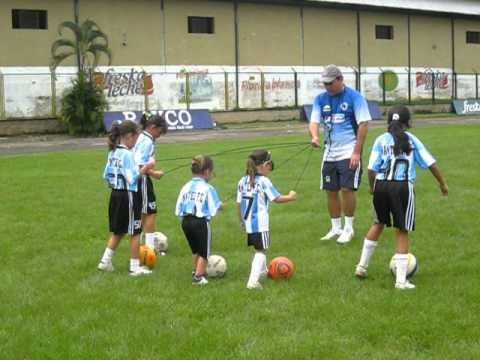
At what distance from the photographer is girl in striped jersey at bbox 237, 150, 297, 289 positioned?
7121 mm

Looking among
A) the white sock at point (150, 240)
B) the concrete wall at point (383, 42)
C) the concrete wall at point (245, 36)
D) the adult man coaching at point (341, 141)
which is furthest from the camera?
the concrete wall at point (383, 42)

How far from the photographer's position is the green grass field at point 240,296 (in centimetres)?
541

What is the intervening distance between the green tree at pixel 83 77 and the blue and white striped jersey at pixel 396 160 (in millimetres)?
25792

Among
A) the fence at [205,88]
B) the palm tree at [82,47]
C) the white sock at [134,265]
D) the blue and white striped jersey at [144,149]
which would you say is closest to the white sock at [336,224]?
the blue and white striped jersey at [144,149]

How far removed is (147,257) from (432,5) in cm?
4304

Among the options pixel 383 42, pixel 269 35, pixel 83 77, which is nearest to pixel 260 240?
pixel 83 77

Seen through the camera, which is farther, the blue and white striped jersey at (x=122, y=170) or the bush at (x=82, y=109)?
the bush at (x=82, y=109)

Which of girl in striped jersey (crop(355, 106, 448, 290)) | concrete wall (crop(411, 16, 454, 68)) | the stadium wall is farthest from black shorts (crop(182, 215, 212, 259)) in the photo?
concrete wall (crop(411, 16, 454, 68))

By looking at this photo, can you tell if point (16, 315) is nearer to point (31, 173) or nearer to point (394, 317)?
point (394, 317)

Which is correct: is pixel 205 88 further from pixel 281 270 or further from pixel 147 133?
pixel 281 270

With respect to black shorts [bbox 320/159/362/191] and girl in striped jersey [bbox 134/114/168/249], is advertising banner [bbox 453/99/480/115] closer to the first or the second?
black shorts [bbox 320/159/362/191]

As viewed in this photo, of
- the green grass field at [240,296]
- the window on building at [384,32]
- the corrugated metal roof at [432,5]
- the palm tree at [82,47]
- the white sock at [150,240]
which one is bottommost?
the green grass field at [240,296]

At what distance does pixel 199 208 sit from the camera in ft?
23.8

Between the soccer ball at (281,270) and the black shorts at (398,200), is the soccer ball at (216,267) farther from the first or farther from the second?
the black shorts at (398,200)
